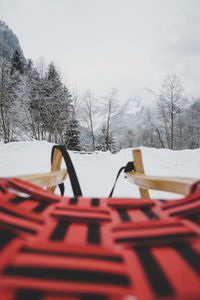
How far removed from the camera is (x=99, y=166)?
225 inches

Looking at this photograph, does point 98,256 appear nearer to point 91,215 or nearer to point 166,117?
point 91,215

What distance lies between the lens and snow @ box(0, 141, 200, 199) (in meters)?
2.66

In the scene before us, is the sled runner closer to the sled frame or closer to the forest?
the sled frame

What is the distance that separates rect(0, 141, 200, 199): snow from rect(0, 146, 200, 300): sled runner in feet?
6.17

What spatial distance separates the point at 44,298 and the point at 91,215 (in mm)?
264

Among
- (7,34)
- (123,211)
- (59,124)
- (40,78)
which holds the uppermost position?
(7,34)

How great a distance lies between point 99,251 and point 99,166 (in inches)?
214

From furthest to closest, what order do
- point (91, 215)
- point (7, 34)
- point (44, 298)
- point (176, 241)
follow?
point (7, 34)
point (91, 215)
point (176, 241)
point (44, 298)

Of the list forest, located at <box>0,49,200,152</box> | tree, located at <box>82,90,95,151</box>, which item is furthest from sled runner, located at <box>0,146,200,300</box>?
tree, located at <box>82,90,95,151</box>

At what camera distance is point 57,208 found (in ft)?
1.61

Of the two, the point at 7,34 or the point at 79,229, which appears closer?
the point at 79,229

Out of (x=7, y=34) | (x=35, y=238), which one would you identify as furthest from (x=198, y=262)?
(x=7, y=34)

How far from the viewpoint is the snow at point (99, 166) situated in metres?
2.66

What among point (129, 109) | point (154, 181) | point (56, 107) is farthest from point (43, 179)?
point (129, 109)
